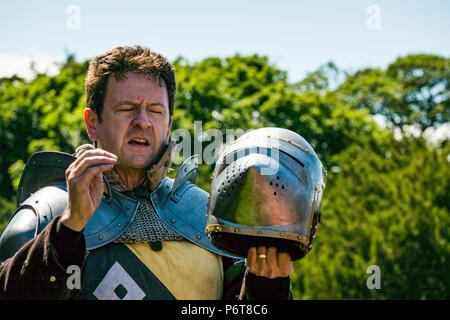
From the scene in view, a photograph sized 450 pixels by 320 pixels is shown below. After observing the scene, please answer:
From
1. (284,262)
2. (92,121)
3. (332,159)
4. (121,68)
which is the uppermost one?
(332,159)

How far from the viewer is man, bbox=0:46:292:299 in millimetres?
2764

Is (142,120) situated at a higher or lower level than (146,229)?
higher

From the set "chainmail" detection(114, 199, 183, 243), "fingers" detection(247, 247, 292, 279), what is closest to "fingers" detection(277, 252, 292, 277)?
"fingers" detection(247, 247, 292, 279)

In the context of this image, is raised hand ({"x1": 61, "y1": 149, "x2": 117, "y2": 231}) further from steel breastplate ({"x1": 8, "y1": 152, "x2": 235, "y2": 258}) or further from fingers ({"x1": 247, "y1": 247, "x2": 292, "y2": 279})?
fingers ({"x1": 247, "y1": 247, "x2": 292, "y2": 279})

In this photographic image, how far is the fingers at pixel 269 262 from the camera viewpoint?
265 cm

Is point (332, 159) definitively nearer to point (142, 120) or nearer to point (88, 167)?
→ point (142, 120)

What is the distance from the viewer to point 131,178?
11.4 feet

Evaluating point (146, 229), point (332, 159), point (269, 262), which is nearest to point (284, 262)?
point (269, 262)

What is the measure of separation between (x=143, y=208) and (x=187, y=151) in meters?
6.50

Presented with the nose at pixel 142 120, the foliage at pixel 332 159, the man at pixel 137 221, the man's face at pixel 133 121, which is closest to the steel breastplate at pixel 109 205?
the man at pixel 137 221

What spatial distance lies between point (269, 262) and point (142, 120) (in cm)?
112

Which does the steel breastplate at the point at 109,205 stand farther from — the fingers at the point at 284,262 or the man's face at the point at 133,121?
the fingers at the point at 284,262

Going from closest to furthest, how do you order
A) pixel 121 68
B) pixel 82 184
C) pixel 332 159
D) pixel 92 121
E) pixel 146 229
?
pixel 82 184
pixel 146 229
pixel 121 68
pixel 92 121
pixel 332 159

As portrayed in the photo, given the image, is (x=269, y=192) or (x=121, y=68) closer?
(x=269, y=192)
